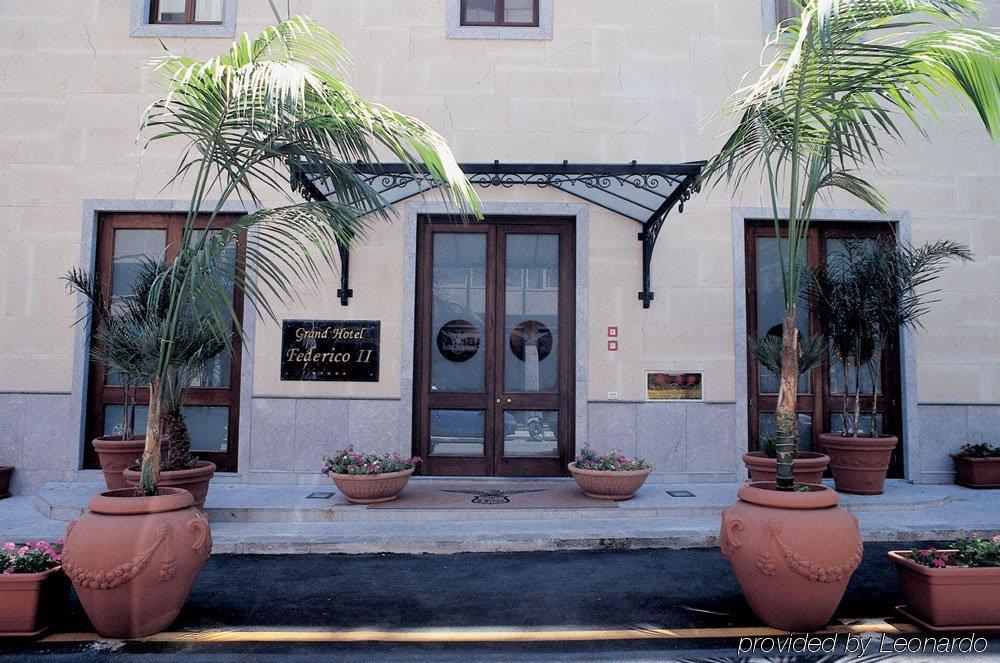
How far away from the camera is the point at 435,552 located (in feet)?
18.9

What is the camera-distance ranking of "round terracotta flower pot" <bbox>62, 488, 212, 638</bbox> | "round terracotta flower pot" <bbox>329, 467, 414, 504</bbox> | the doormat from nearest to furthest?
"round terracotta flower pot" <bbox>62, 488, 212, 638</bbox>, "round terracotta flower pot" <bbox>329, 467, 414, 504</bbox>, the doormat

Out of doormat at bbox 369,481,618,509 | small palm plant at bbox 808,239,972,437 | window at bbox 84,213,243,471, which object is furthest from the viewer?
window at bbox 84,213,243,471

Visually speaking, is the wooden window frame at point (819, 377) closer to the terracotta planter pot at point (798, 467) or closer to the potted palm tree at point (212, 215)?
the terracotta planter pot at point (798, 467)

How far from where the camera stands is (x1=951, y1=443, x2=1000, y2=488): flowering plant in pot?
7906mm

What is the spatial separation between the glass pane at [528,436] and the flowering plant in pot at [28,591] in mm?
5231

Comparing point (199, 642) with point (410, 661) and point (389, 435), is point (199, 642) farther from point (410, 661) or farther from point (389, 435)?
point (389, 435)

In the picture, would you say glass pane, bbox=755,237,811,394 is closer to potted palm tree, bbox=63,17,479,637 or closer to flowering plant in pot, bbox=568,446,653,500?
flowering plant in pot, bbox=568,446,653,500

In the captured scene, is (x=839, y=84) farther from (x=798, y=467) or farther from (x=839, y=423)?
(x=839, y=423)

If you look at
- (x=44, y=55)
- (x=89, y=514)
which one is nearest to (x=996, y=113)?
(x=89, y=514)

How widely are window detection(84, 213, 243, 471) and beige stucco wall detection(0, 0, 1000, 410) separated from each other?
35cm

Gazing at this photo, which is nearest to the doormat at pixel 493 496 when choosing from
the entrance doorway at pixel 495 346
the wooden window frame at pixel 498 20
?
the entrance doorway at pixel 495 346

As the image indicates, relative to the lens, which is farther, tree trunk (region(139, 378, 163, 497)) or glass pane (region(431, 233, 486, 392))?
glass pane (region(431, 233, 486, 392))

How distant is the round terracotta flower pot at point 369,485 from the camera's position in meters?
6.67

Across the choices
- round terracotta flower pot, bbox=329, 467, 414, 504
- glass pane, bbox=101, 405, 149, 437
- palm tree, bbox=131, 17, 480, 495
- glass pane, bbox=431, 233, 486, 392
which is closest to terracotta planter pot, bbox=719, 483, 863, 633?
palm tree, bbox=131, 17, 480, 495
